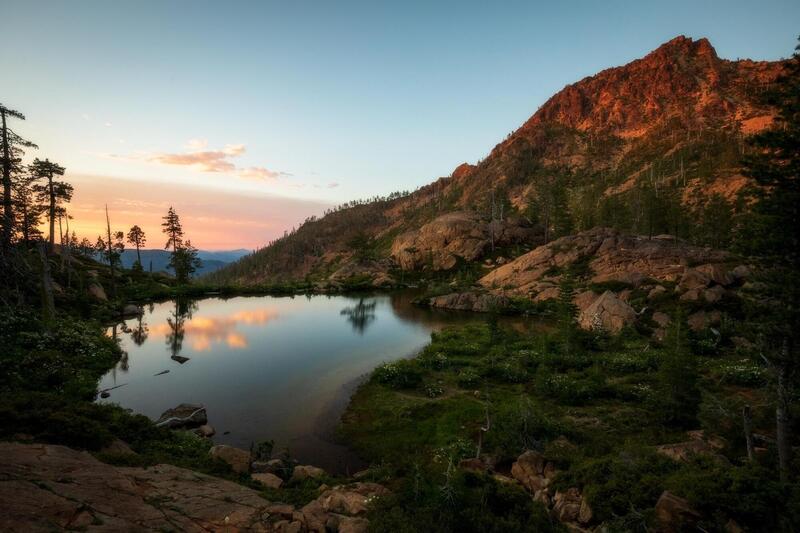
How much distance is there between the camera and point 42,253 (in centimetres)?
3506

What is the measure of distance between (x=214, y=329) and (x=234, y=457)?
130ft

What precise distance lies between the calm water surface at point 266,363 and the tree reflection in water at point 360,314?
0.19 meters

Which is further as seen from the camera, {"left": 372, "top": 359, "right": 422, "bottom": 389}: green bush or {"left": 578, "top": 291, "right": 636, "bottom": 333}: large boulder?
{"left": 578, "top": 291, "right": 636, "bottom": 333}: large boulder

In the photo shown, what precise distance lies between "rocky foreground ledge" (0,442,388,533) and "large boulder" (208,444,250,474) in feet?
8.89

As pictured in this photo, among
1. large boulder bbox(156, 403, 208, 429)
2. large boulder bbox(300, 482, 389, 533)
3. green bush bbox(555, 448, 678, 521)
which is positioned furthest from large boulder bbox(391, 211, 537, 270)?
large boulder bbox(300, 482, 389, 533)

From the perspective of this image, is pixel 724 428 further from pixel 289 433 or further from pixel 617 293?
pixel 617 293

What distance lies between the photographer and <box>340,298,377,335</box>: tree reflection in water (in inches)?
2226

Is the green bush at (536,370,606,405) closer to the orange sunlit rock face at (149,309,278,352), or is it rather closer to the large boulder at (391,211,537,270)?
the orange sunlit rock face at (149,309,278,352)

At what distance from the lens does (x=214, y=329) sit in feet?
169

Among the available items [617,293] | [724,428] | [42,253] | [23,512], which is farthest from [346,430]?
[617,293]

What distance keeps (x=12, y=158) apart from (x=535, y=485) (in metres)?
45.8

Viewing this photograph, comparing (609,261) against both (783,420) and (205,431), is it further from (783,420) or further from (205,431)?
(205,431)

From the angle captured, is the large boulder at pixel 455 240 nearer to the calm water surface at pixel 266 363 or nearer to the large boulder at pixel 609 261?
the large boulder at pixel 609 261

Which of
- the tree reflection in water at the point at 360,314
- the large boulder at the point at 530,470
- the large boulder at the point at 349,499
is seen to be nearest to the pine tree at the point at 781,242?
the large boulder at the point at 530,470
